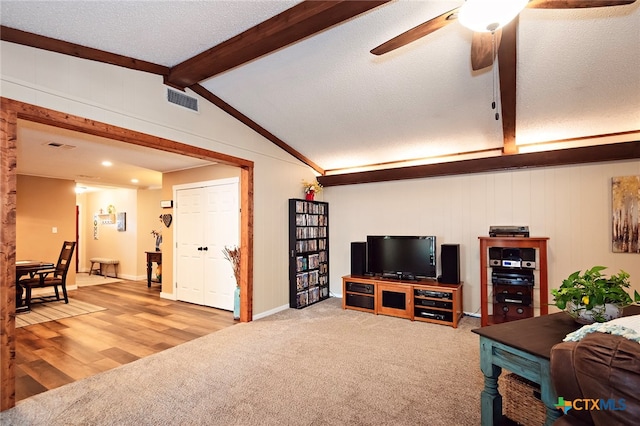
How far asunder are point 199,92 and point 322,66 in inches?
61.8

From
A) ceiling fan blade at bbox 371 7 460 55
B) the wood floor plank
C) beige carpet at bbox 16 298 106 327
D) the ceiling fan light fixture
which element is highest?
ceiling fan blade at bbox 371 7 460 55

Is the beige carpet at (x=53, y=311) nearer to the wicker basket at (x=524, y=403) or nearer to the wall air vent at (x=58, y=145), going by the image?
the wall air vent at (x=58, y=145)

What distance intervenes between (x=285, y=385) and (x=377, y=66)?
3095mm

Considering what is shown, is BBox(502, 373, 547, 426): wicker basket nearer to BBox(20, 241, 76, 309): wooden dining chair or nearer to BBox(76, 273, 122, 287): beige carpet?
BBox(20, 241, 76, 309): wooden dining chair

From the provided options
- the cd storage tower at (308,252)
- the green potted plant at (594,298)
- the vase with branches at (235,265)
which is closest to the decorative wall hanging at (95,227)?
the vase with branches at (235,265)

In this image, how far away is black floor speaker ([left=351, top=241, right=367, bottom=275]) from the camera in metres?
5.08

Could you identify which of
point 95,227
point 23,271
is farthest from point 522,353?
point 95,227

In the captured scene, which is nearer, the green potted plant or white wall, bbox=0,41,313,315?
the green potted plant

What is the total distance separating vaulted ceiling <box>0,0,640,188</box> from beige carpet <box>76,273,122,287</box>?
596cm

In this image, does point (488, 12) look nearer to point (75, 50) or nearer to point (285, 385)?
point (285, 385)

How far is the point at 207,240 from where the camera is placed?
534 centimetres

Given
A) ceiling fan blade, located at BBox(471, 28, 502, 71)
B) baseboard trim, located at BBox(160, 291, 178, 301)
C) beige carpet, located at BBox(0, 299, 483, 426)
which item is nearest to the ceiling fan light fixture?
ceiling fan blade, located at BBox(471, 28, 502, 71)

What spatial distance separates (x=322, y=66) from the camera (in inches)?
128

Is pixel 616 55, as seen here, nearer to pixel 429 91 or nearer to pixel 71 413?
pixel 429 91
